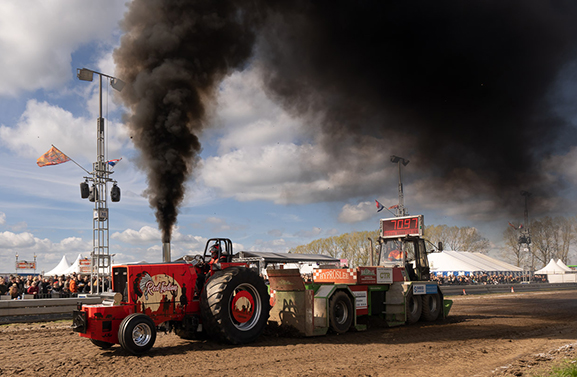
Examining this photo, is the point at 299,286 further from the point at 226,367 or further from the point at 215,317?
the point at 226,367

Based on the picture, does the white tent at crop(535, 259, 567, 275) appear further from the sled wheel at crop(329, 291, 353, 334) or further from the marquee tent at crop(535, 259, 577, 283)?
the sled wheel at crop(329, 291, 353, 334)

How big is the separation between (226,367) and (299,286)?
10.8 ft

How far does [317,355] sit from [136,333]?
304cm

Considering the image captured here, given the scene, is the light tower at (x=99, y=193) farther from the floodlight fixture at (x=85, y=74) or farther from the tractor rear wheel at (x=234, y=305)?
the tractor rear wheel at (x=234, y=305)

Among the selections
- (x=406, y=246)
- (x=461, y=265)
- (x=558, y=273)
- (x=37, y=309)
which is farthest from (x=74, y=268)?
(x=558, y=273)

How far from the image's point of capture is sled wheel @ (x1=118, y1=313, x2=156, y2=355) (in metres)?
7.19

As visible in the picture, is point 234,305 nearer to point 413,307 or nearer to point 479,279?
point 413,307

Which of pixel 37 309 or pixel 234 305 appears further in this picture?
pixel 37 309

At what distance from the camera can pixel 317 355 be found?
770 cm

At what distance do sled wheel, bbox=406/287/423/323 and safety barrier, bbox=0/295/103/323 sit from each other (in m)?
8.52

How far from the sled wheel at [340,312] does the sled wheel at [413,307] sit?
2.29m

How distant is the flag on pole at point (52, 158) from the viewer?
19.0 m

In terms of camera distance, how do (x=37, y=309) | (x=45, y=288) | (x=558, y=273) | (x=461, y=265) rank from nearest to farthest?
(x=37, y=309), (x=45, y=288), (x=461, y=265), (x=558, y=273)


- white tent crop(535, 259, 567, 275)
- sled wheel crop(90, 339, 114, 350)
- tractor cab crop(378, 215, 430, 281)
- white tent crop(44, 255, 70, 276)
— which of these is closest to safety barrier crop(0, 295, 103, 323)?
sled wheel crop(90, 339, 114, 350)
